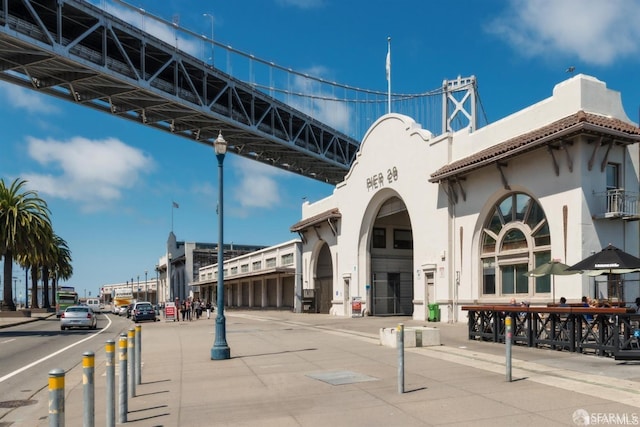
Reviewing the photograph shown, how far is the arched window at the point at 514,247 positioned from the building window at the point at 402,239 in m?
14.1

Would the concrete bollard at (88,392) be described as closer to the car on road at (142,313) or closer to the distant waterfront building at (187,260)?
the car on road at (142,313)

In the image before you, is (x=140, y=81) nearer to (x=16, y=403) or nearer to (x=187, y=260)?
(x=16, y=403)

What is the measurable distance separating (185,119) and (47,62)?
1550cm

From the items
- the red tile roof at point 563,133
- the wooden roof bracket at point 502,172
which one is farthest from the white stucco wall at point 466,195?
the red tile roof at point 563,133

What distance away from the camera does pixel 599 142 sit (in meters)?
→ 20.2

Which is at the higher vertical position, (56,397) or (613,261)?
(613,261)

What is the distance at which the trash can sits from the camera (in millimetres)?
27906

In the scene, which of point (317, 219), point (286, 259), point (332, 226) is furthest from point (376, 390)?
point (286, 259)

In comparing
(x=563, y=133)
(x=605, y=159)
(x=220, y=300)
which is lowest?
(x=220, y=300)

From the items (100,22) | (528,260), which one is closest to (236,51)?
(100,22)

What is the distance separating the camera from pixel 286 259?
5331 centimetres

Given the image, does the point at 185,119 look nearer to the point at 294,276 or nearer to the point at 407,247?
the point at 294,276

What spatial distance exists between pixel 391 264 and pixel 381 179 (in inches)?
282

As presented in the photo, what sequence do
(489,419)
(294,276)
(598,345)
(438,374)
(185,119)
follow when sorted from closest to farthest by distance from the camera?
(489,419) → (438,374) → (598,345) → (294,276) → (185,119)
